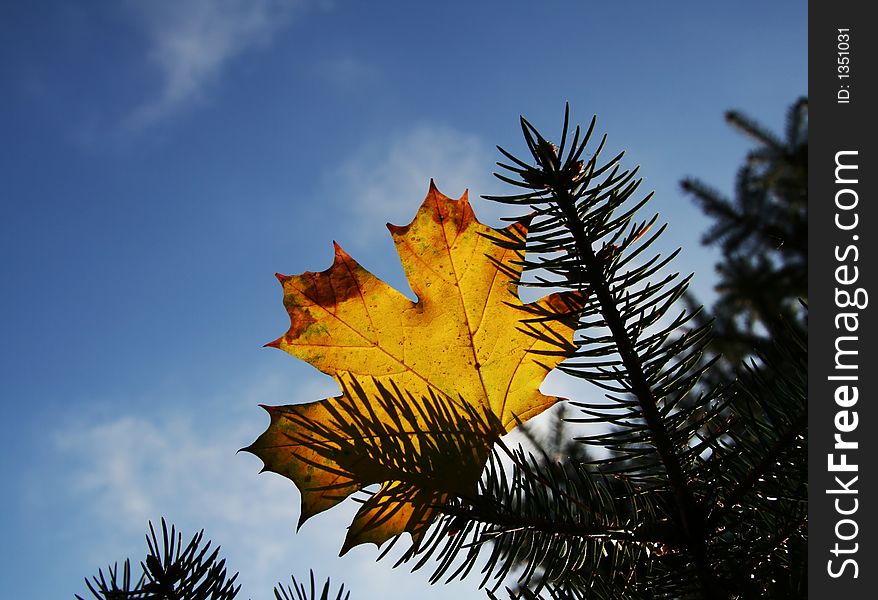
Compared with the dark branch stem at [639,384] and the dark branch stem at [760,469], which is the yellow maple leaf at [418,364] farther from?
the dark branch stem at [760,469]

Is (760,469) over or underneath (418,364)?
underneath

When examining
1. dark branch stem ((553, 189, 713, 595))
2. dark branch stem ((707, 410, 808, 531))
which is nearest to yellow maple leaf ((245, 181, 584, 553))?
dark branch stem ((553, 189, 713, 595))

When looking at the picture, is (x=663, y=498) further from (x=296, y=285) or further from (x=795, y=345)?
(x=296, y=285)

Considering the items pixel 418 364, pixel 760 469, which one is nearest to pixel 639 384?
pixel 760 469

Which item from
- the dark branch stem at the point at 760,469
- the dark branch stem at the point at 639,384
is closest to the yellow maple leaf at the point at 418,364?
the dark branch stem at the point at 639,384

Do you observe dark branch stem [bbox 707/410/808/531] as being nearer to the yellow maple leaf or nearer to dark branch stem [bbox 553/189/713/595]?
dark branch stem [bbox 553/189/713/595]

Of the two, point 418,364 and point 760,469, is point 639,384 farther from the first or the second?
point 418,364

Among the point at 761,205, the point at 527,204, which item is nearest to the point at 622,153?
the point at 527,204

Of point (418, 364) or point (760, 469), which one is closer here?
point (760, 469)
